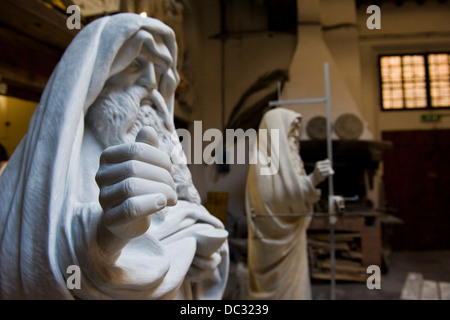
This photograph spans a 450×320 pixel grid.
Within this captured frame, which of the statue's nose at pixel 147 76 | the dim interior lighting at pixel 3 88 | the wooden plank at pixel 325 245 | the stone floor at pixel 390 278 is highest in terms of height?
the dim interior lighting at pixel 3 88

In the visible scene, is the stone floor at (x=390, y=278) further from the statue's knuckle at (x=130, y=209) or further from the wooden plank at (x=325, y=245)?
the statue's knuckle at (x=130, y=209)

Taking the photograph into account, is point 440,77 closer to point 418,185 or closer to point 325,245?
point 325,245

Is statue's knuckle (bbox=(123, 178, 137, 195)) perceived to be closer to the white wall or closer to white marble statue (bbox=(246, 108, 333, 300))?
the white wall

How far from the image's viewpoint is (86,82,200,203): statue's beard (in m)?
0.68

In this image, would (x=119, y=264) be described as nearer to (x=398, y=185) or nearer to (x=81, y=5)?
(x=81, y=5)

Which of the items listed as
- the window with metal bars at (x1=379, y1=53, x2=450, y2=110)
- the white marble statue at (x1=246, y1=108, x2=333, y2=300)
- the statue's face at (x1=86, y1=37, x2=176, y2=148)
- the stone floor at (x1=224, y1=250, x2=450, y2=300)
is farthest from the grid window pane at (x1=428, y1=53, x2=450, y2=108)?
the statue's face at (x1=86, y1=37, x2=176, y2=148)

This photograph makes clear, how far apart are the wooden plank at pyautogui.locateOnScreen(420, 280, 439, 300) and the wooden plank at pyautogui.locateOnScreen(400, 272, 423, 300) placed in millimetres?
18

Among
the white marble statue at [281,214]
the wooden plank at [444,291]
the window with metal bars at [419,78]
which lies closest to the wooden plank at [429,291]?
the wooden plank at [444,291]

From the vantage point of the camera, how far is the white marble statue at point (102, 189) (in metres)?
0.44

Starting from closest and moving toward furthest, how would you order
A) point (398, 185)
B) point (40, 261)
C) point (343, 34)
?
point (40, 261) < point (343, 34) < point (398, 185)

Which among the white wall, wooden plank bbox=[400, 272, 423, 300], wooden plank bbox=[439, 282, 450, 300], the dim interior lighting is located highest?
the white wall

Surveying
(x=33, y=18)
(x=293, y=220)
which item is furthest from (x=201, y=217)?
(x=293, y=220)

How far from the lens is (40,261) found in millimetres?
477

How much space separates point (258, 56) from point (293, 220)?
1.69 metres
